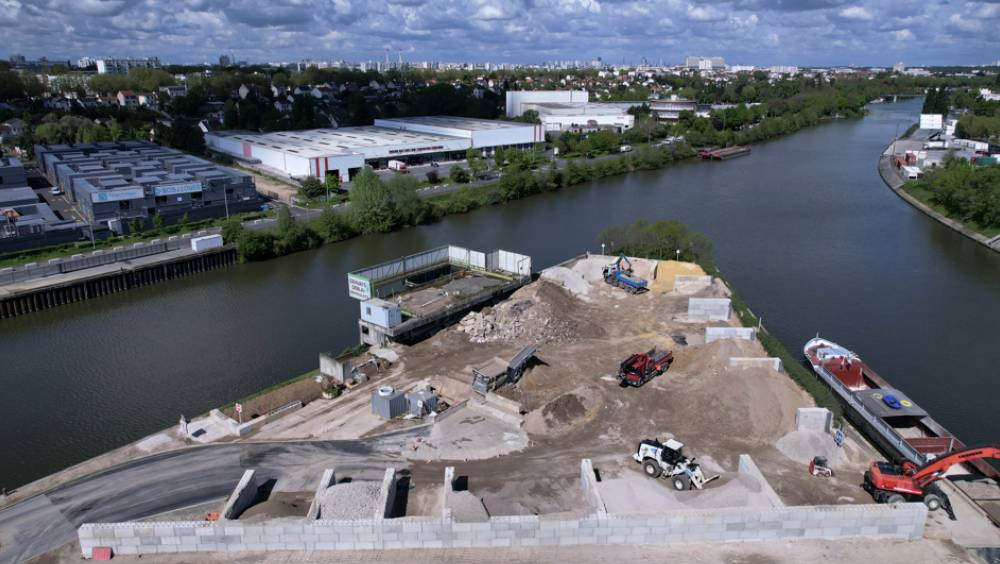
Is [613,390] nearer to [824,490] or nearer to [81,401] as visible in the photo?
[824,490]

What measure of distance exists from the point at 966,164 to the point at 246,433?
38467mm

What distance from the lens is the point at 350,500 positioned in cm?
894

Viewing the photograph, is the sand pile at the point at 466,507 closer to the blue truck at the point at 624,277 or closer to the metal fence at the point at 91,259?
the blue truck at the point at 624,277

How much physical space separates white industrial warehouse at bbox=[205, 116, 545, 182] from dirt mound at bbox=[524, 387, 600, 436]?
25.4 meters

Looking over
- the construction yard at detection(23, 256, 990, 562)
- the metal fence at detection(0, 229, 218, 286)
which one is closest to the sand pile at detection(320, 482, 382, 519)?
the construction yard at detection(23, 256, 990, 562)

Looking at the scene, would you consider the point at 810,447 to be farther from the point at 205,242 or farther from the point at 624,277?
the point at 205,242

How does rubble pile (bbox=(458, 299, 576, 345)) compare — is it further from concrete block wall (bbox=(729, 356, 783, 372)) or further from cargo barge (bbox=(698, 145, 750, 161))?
cargo barge (bbox=(698, 145, 750, 161))

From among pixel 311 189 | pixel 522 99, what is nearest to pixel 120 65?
pixel 522 99

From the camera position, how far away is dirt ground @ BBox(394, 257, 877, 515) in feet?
32.3

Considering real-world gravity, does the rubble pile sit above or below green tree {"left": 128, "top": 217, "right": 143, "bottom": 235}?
below

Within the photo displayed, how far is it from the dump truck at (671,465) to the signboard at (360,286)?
8.30 m

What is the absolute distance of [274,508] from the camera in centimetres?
922

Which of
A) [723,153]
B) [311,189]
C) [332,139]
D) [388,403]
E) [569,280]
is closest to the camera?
[388,403]

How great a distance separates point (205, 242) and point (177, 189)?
516cm
